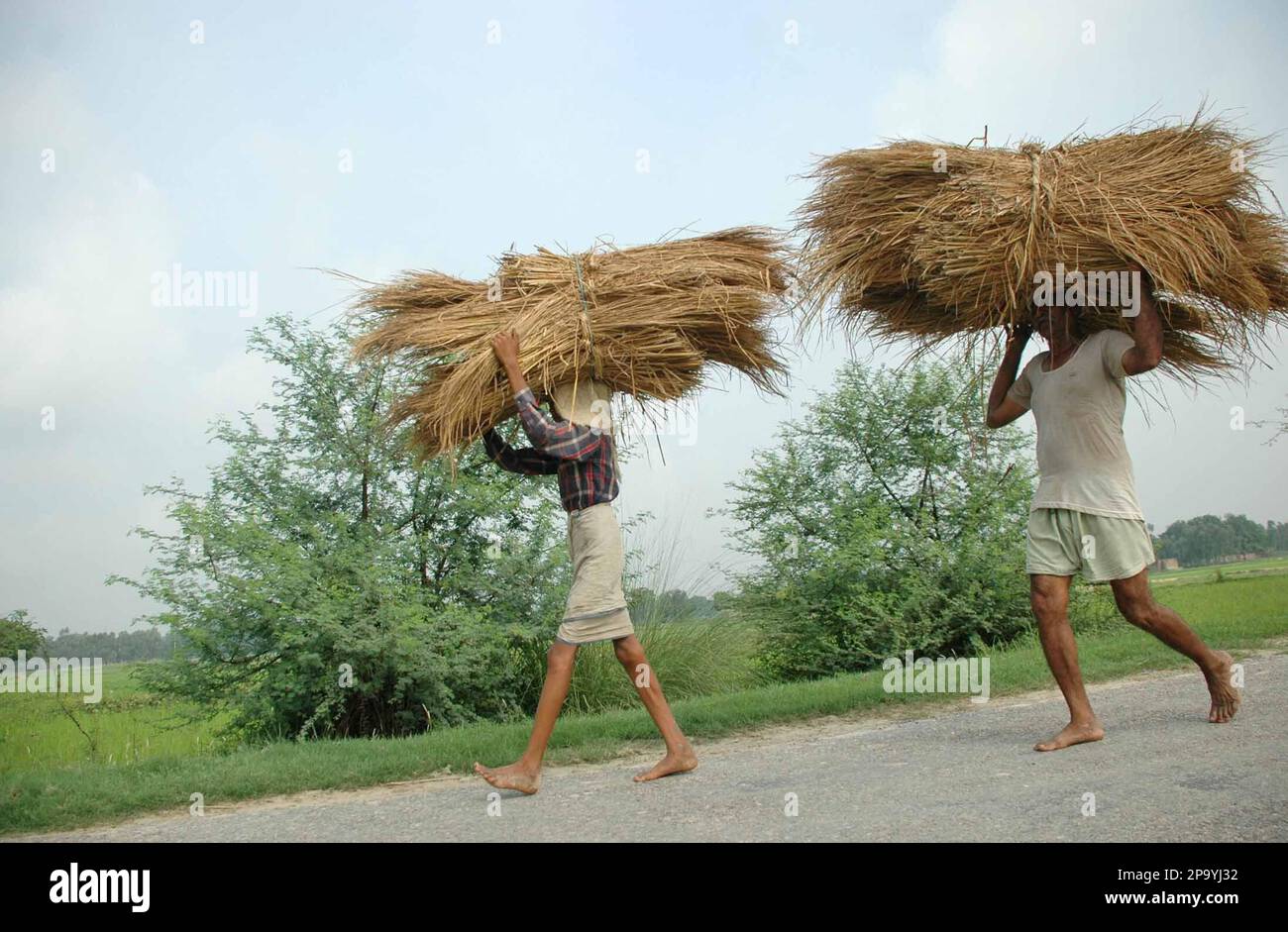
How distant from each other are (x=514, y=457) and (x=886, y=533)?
6.12 meters

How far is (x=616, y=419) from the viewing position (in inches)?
214

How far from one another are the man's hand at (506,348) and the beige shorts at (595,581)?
0.78 m

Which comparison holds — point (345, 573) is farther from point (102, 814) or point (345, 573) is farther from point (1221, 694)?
point (1221, 694)

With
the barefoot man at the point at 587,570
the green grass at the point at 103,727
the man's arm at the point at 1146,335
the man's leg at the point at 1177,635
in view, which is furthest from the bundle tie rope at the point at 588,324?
the green grass at the point at 103,727

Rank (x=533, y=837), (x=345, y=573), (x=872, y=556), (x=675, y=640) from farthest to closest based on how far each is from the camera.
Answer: (x=872, y=556) → (x=675, y=640) → (x=345, y=573) → (x=533, y=837)

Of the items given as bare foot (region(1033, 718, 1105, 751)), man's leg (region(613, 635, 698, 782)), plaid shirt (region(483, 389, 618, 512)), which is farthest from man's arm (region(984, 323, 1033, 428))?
man's leg (region(613, 635, 698, 782))

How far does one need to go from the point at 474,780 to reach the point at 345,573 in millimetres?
3498

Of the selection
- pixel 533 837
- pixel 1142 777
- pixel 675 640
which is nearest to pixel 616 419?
pixel 533 837

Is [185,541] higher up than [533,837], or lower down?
higher up

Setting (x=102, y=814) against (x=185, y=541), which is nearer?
(x=102, y=814)

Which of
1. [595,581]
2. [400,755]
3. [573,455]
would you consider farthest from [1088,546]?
[400,755]

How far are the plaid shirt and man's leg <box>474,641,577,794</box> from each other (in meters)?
0.71

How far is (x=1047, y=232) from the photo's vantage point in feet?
15.8
